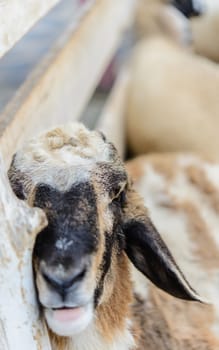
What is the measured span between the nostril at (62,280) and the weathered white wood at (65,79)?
2.40ft

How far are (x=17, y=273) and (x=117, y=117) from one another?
9.31ft

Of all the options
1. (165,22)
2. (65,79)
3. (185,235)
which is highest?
(65,79)

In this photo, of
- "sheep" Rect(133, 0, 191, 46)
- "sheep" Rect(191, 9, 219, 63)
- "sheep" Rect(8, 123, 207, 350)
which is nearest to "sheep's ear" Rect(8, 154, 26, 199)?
"sheep" Rect(8, 123, 207, 350)

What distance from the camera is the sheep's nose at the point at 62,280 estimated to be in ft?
4.51

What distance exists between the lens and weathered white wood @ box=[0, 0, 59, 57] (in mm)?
1720

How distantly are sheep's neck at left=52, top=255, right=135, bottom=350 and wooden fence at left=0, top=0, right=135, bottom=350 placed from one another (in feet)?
0.57

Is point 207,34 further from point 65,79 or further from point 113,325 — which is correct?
point 113,325

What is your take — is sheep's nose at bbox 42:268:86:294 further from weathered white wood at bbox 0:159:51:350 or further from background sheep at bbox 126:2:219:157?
background sheep at bbox 126:2:219:157

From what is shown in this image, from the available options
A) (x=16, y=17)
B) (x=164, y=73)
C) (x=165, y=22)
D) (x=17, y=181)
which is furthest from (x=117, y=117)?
(x=17, y=181)

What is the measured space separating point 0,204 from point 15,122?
984 millimetres

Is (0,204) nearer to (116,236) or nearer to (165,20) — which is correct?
(116,236)

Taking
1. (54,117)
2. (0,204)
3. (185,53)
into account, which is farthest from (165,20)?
(0,204)

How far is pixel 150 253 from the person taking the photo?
5.92 ft

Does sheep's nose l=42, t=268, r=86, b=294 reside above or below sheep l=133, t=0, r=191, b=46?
above
